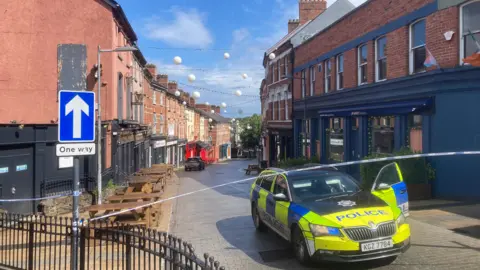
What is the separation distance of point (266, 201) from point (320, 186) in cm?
150

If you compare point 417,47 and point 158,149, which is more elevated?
point 417,47

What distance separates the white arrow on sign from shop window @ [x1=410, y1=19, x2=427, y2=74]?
11542 mm

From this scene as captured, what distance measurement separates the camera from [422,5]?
12.9 metres

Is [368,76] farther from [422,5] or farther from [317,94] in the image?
[317,94]

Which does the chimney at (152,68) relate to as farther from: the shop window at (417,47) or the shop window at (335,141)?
the shop window at (417,47)

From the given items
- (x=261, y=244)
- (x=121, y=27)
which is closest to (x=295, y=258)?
(x=261, y=244)

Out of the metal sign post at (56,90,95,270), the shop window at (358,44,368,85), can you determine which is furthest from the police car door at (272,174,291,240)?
the shop window at (358,44,368,85)

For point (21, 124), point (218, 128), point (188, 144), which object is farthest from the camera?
point (218, 128)

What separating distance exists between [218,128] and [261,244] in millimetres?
74134

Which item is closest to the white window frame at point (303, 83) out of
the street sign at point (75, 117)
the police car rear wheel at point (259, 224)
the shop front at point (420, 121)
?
the shop front at point (420, 121)

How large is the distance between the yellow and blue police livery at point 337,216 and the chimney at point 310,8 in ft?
83.2

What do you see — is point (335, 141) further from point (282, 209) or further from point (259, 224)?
point (282, 209)

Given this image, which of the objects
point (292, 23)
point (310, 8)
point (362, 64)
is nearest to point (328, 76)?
point (362, 64)

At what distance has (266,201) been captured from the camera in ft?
28.6
